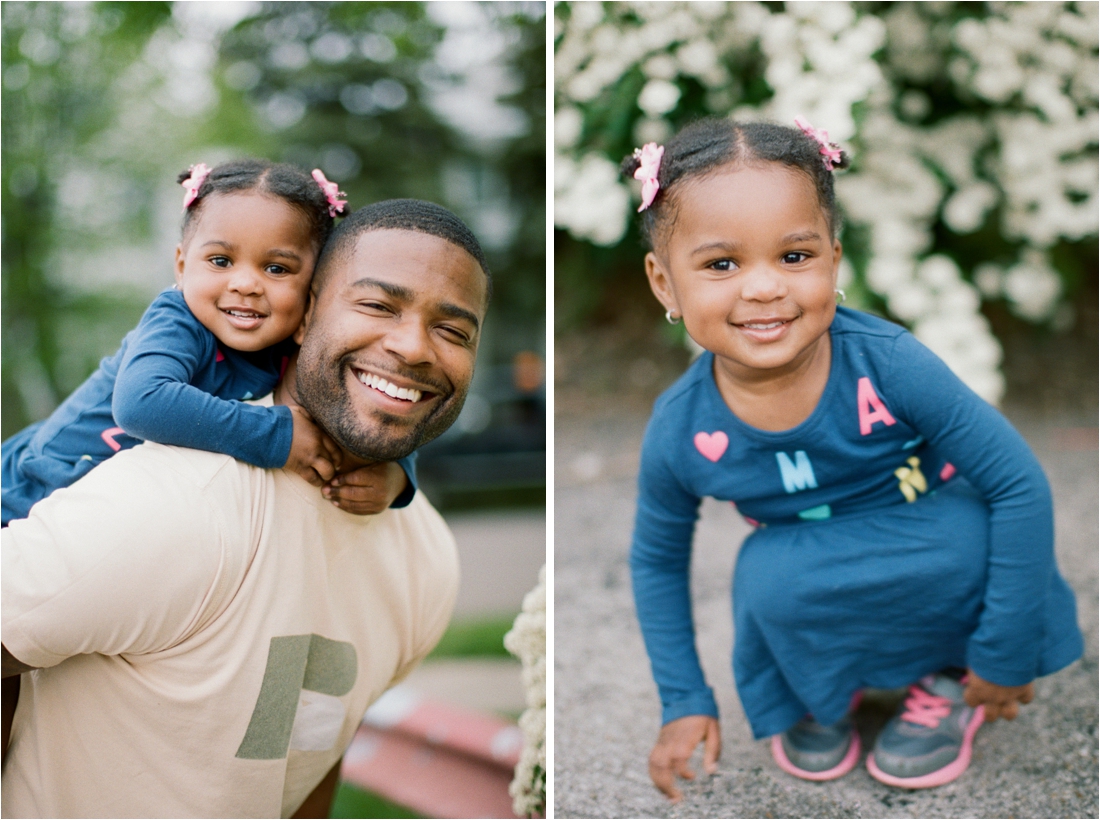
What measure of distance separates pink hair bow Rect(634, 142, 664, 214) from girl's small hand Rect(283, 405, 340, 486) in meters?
→ 0.94

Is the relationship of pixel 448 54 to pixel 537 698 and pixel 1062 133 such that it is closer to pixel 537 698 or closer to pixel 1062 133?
pixel 1062 133

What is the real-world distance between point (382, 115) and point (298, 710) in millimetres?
11447

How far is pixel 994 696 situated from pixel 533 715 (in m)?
1.20

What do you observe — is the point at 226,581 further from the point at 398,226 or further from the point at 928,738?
the point at 928,738

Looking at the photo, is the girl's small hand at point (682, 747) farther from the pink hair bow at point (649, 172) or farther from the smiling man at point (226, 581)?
the pink hair bow at point (649, 172)

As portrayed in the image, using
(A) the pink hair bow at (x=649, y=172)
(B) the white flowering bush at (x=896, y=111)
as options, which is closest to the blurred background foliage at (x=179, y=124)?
(B) the white flowering bush at (x=896, y=111)

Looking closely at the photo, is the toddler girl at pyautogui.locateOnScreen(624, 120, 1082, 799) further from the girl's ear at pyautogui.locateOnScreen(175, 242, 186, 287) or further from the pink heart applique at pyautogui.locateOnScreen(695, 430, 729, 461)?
the girl's ear at pyautogui.locateOnScreen(175, 242, 186, 287)

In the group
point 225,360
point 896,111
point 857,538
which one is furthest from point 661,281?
point 896,111

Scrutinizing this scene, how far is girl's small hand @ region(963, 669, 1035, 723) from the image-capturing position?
7.64ft

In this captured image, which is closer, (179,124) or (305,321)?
(305,321)

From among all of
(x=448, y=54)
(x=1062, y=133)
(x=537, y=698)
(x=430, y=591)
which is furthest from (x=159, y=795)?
(x=448, y=54)

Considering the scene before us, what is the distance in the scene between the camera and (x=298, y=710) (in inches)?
82.7

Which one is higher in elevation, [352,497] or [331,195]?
[331,195]

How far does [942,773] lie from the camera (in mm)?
2484
